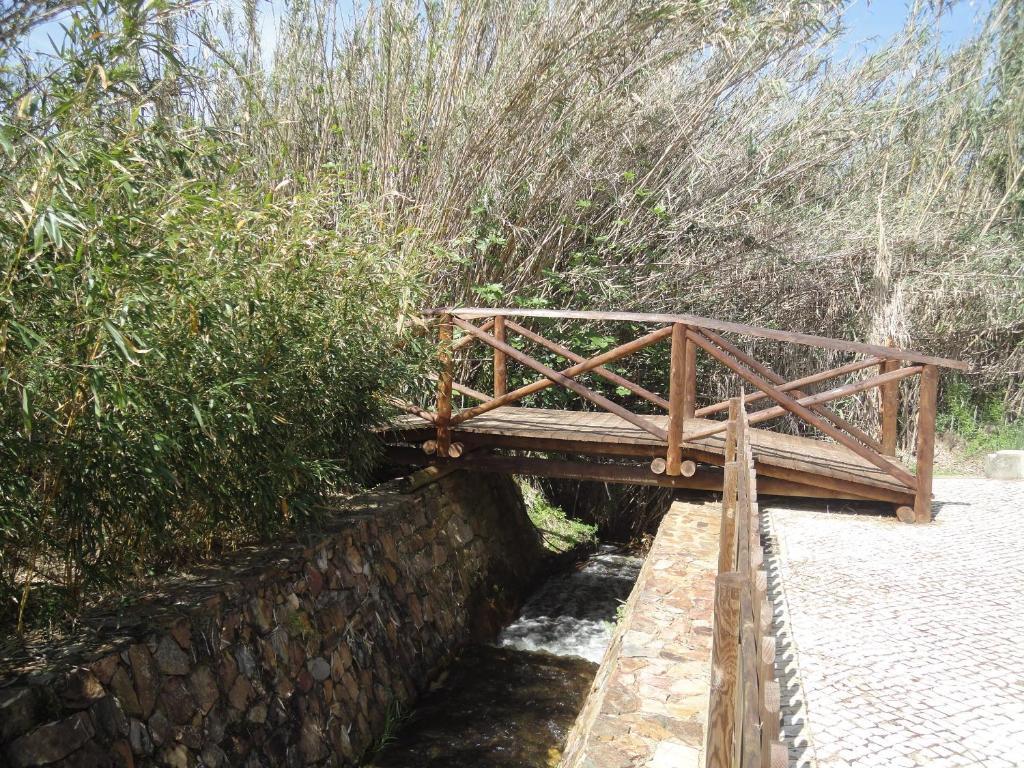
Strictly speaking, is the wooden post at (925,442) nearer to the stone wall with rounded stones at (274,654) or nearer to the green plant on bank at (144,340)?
the stone wall with rounded stones at (274,654)

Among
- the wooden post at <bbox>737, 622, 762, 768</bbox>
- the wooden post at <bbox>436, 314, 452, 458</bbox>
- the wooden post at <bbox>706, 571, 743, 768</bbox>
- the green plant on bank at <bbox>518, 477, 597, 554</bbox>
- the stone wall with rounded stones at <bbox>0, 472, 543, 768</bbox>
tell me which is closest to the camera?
the wooden post at <bbox>737, 622, 762, 768</bbox>

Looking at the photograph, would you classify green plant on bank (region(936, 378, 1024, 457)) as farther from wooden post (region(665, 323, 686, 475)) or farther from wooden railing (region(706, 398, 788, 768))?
wooden railing (region(706, 398, 788, 768))

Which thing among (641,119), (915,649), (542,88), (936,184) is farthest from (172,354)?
(936,184)

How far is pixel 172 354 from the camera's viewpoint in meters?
2.95

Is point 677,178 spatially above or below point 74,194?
above

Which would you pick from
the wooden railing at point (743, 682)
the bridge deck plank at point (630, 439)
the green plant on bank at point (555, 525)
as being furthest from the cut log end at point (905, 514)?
the wooden railing at point (743, 682)

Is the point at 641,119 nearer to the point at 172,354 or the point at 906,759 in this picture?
the point at 172,354

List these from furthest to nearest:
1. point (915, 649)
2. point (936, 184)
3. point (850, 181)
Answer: point (936, 184), point (850, 181), point (915, 649)

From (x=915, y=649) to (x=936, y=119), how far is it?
355 inches

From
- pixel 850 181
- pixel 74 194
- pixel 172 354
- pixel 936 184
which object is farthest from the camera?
pixel 936 184

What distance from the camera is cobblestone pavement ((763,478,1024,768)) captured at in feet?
8.14

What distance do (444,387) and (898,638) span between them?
3205 millimetres

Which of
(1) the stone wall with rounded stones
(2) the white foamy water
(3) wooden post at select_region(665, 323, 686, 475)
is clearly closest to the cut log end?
(3) wooden post at select_region(665, 323, 686, 475)

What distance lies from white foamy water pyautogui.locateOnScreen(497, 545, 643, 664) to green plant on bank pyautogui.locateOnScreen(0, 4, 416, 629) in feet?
Answer: 7.16
